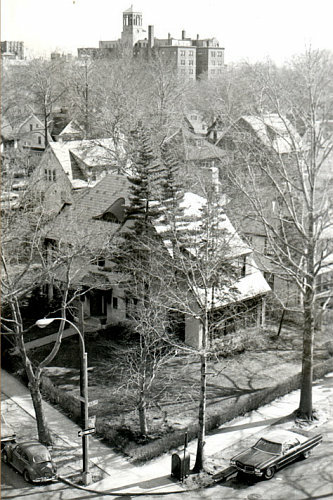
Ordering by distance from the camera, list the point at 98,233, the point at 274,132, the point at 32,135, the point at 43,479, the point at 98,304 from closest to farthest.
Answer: the point at 43,479
the point at 274,132
the point at 98,233
the point at 98,304
the point at 32,135

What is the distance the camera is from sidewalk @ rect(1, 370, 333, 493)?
20.5 meters

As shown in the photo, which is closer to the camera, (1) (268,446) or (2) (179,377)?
(1) (268,446)

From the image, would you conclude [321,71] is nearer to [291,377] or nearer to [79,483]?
[291,377]

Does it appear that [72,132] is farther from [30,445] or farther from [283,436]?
[283,436]

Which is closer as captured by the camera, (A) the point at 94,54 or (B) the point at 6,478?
(B) the point at 6,478

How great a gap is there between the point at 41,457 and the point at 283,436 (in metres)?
8.00

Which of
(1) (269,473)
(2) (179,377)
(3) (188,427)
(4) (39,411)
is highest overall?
(4) (39,411)

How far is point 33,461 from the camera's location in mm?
20391

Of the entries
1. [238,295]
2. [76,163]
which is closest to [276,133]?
[238,295]

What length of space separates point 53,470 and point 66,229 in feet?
46.6

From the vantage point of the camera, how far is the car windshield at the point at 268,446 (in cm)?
2089

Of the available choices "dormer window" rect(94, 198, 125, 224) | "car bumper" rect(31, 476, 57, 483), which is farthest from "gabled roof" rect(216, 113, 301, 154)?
"car bumper" rect(31, 476, 57, 483)

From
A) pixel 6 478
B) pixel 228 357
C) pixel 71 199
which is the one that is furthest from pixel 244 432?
pixel 71 199

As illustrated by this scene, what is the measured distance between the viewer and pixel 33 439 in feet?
75.5
